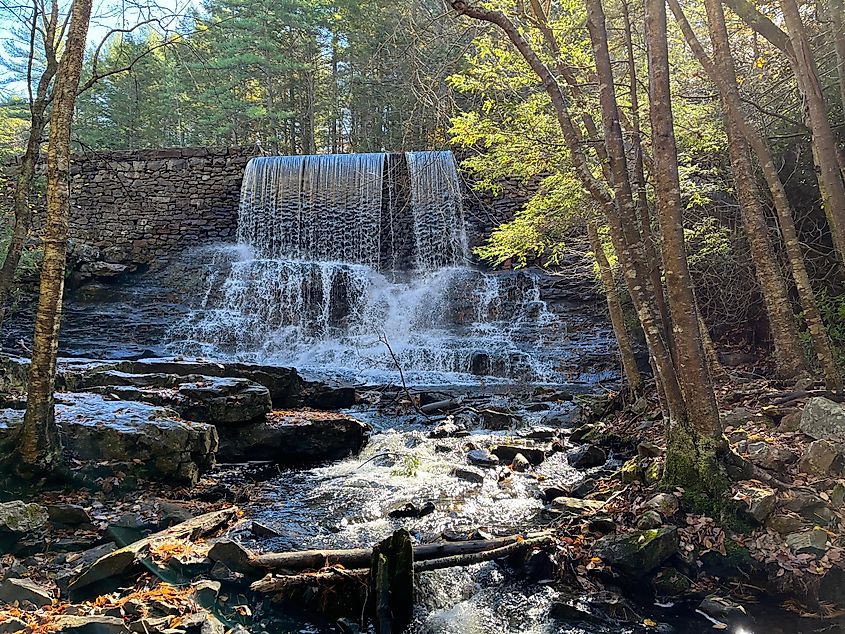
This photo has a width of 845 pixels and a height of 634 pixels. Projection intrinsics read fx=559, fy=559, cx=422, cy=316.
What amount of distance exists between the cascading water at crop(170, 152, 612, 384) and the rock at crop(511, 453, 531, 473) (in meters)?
5.84

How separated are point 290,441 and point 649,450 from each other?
401 cm

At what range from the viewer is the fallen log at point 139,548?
3043 mm

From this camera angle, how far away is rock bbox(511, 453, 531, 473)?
615cm

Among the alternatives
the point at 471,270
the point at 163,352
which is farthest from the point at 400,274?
the point at 163,352

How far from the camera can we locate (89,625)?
98.3 inches

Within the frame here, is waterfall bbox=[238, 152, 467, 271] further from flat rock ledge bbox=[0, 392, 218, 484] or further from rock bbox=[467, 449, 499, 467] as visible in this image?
flat rock ledge bbox=[0, 392, 218, 484]

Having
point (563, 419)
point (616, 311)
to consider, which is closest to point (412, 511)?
point (616, 311)

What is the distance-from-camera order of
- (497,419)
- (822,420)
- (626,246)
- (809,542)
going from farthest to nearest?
1. (497,419)
2. (626,246)
3. (822,420)
4. (809,542)

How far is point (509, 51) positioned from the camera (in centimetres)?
709

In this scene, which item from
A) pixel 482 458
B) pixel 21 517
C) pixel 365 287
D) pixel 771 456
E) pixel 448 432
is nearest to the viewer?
pixel 21 517

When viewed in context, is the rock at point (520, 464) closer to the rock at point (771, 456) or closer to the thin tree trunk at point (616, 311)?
the thin tree trunk at point (616, 311)

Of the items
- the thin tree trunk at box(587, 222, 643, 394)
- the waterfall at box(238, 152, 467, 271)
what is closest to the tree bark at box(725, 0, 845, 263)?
the thin tree trunk at box(587, 222, 643, 394)

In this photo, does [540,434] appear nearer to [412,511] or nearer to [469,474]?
[469,474]

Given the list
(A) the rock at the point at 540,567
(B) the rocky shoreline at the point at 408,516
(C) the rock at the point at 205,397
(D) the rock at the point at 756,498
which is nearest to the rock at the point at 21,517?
(B) the rocky shoreline at the point at 408,516
